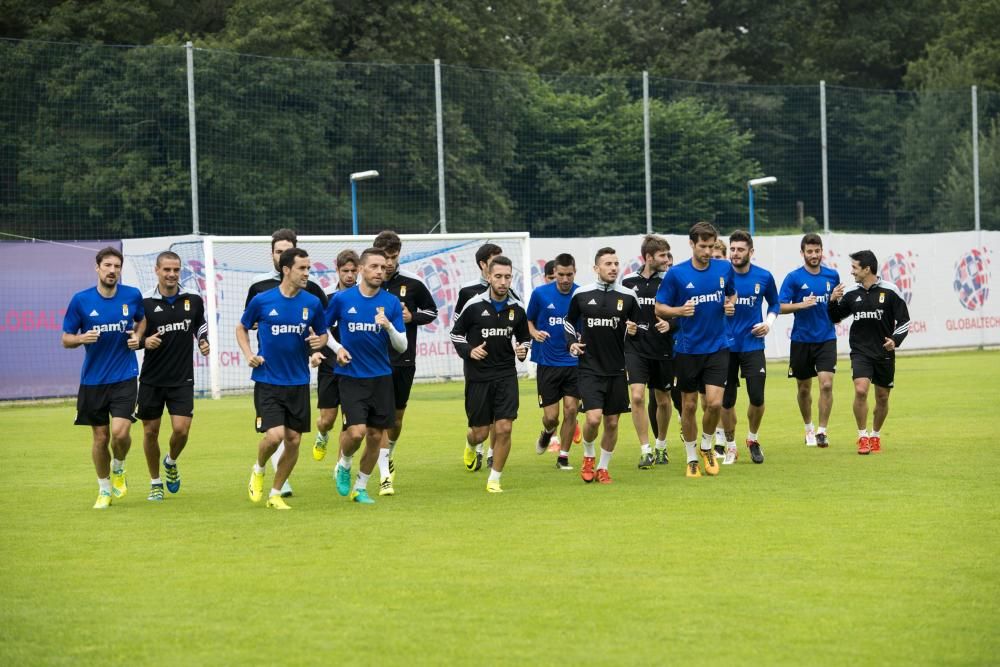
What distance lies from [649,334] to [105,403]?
538 cm

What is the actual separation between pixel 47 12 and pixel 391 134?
16186 mm

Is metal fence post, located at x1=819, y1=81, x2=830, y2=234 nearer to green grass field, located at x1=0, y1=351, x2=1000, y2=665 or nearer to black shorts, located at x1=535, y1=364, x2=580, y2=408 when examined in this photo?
green grass field, located at x1=0, y1=351, x2=1000, y2=665

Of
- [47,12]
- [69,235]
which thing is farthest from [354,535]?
[47,12]

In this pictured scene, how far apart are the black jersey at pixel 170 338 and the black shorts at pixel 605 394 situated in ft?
11.3

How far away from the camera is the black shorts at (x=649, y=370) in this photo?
47.7ft

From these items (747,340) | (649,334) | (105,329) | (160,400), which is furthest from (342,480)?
(747,340)

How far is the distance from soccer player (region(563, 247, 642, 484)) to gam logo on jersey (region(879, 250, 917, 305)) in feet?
72.5

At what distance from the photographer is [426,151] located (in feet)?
97.4

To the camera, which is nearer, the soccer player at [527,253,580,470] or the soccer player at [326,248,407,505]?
the soccer player at [326,248,407,505]

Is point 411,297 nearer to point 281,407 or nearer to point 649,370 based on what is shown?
point 649,370

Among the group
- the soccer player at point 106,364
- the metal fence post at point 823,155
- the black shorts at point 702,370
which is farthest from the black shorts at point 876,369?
the metal fence post at point 823,155

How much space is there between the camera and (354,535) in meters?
10.5

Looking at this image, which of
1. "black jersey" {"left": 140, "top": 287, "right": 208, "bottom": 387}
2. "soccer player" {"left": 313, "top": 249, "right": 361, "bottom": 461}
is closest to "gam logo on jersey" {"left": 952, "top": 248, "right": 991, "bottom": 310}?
"soccer player" {"left": 313, "top": 249, "right": 361, "bottom": 461}

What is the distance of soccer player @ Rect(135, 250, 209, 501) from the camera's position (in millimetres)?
12719
